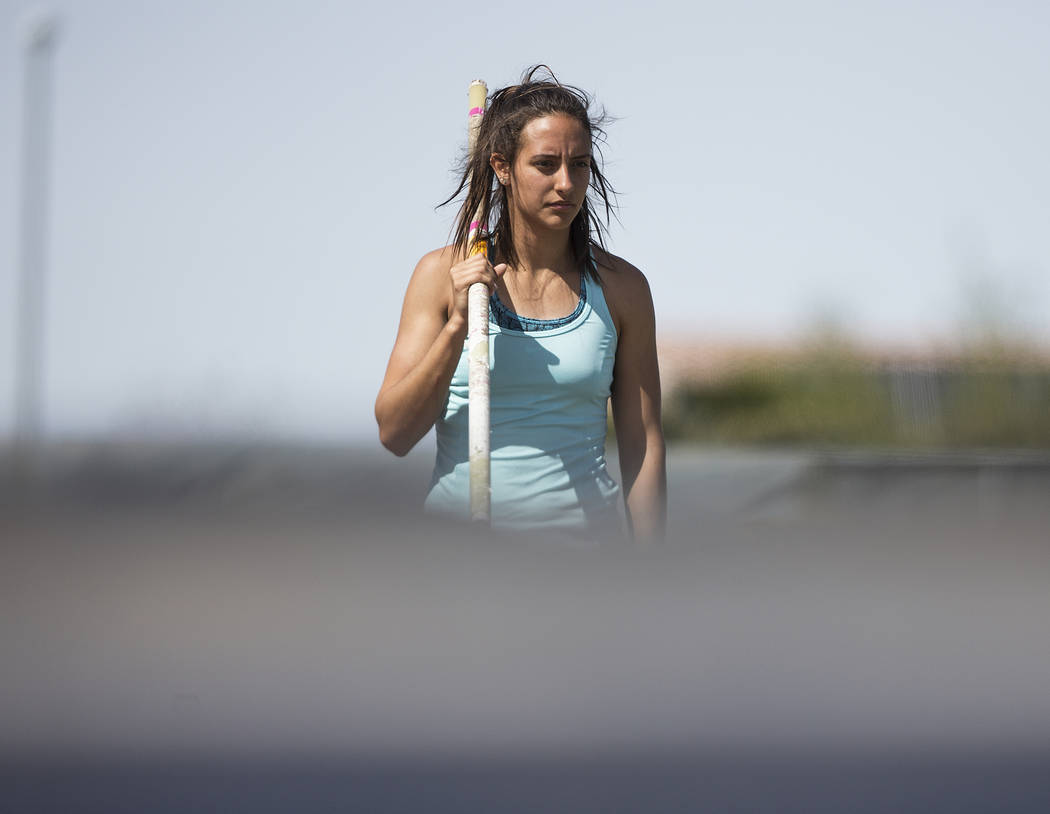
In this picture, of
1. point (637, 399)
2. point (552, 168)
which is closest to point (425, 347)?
point (552, 168)

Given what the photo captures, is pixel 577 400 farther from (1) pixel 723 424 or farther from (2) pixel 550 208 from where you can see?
(1) pixel 723 424

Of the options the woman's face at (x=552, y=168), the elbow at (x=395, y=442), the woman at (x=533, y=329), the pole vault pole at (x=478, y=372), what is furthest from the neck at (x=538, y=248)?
the elbow at (x=395, y=442)

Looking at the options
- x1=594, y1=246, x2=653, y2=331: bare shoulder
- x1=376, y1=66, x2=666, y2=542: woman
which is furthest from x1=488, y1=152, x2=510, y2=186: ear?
x1=594, y1=246, x2=653, y2=331: bare shoulder

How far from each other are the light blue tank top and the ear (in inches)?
8.7

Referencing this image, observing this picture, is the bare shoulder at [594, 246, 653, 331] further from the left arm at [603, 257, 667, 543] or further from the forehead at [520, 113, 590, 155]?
the forehead at [520, 113, 590, 155]

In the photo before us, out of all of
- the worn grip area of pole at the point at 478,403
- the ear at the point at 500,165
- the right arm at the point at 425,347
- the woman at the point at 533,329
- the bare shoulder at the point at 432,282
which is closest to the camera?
the worn grip area of pole at the point at 478,403

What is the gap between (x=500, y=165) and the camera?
2.08 meters

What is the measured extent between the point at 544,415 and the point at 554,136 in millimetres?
487

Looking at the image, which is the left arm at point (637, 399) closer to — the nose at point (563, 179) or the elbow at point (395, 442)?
the nose at point (563, 179)

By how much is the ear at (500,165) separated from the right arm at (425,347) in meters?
0.18

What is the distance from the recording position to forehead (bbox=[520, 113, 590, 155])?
201 centimetres

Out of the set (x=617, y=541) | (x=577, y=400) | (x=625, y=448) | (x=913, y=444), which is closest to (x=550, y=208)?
(x=577, y=400)

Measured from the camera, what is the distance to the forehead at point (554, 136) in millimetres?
2014

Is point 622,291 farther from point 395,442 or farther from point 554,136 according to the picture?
point 395,442
